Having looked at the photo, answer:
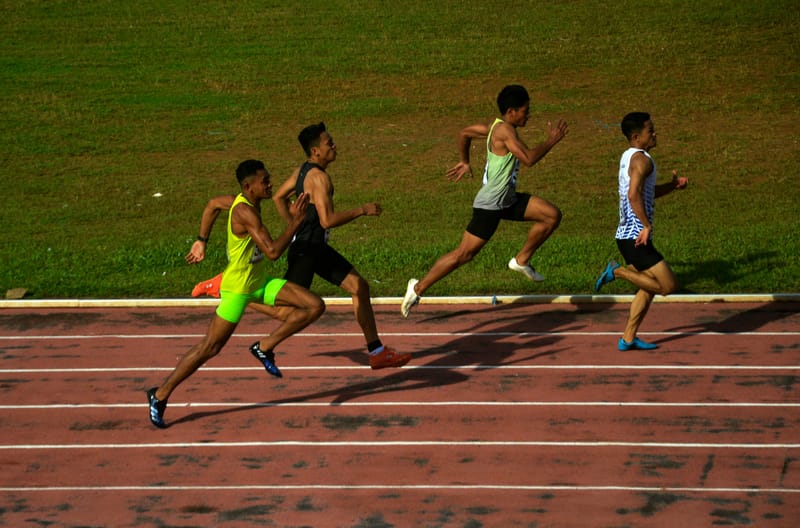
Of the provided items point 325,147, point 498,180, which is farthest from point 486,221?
point 325,147

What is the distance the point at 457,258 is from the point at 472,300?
1.35 metres

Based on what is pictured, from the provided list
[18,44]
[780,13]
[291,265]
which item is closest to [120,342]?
[291,265]

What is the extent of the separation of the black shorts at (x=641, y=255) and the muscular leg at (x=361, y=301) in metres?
2.38

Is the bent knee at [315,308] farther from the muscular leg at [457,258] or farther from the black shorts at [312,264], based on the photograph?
the muscular leg at [457,258]

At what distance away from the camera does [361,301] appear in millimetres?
10484

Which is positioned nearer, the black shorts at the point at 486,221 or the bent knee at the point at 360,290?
the bent knee at the point at 360,290

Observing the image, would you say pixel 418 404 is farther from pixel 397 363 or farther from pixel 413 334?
pixel 413 334

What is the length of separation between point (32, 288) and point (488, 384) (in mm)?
6346

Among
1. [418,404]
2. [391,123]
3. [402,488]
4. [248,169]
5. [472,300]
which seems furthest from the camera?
[391,123]

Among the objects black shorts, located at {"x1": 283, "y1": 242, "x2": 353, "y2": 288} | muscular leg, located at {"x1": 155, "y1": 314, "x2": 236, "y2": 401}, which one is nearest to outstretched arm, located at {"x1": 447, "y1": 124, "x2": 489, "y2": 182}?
black shorts, located at {"x1": 283, "y1": 242, "x2": 353, "y2": 288}

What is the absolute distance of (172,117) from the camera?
2367 cm

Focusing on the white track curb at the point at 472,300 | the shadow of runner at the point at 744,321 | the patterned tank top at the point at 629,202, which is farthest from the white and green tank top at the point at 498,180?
the shadow of runner at the point at 744,321

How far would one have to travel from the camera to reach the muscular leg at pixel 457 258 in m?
11.9

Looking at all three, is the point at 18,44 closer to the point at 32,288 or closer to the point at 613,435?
the point at 32,288
